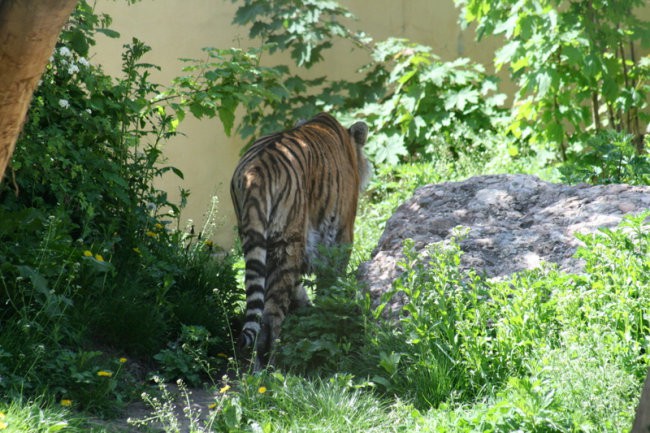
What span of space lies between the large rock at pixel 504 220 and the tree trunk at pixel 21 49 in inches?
121

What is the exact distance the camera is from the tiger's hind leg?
5.33 m

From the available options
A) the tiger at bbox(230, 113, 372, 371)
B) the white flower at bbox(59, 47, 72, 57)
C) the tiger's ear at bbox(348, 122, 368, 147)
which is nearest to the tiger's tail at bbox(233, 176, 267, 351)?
the tiger at bbox(230, 113, 372, 371)

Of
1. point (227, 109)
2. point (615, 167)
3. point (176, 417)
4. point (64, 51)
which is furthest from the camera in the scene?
point (615, 167)

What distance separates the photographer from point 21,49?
235cm

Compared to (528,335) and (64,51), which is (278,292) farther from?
(64,51)

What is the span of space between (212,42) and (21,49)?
8288mm

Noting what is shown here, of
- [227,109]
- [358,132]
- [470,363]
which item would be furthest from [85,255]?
[358,132]

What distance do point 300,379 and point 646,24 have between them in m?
5.62

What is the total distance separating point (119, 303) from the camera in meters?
5.43

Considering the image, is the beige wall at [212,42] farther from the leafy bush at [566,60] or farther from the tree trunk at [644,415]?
the tree trunk at [644,415]

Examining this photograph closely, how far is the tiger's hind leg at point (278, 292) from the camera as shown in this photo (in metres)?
5.33

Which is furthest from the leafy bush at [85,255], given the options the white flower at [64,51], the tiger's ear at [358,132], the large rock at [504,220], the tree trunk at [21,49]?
the tree trunk at [21,49]

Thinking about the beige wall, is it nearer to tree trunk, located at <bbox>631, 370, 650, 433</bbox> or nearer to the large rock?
the large rock

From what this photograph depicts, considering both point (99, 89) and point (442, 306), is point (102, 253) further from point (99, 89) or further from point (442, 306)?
point (442, 306)
